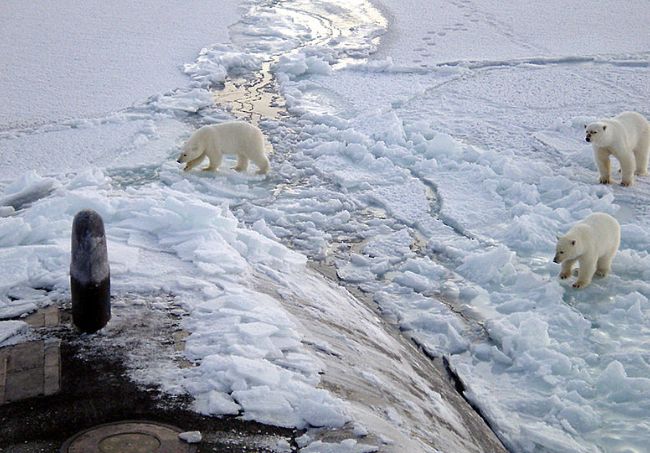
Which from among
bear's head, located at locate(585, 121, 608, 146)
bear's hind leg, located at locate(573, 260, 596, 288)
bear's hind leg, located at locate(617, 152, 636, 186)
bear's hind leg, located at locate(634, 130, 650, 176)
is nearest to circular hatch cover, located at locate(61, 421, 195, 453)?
bear's hind leg, located at locate(573, 260, 596, 288)

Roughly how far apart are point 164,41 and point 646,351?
32.0 feet

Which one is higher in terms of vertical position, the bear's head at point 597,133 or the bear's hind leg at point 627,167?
the bear's head at point 597,133

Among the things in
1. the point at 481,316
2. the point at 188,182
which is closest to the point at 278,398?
the point at 481,316

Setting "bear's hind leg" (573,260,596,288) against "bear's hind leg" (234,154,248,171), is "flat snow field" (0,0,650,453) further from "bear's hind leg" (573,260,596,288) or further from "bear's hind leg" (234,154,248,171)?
"bear's hind leg" (234,154,248,171)

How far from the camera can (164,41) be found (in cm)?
1317

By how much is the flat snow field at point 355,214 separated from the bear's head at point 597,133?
465 mm

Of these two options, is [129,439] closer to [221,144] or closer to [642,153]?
[221,144]

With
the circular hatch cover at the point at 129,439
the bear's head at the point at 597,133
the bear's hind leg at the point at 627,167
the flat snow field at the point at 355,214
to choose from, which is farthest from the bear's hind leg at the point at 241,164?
the circular hatch cover at the point at 129,439

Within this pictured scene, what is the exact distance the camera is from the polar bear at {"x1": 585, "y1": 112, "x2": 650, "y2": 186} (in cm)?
788

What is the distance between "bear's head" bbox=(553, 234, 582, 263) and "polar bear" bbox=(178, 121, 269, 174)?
316 centimetres

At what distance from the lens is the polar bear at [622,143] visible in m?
7.88

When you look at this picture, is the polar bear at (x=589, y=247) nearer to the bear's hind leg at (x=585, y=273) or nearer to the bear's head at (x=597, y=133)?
the bear's hind leg at (x=585, y=273)

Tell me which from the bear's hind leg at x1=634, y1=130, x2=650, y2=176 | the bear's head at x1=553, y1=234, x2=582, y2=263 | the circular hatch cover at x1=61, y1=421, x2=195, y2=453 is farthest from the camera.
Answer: the bear's hind leg at x1=634, y1=130, x2=650, y2=176

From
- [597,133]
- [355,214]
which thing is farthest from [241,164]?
[597,133]
